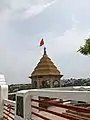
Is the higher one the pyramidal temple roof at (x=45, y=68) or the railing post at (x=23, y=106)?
the pyramidal temple roof at (x=45, y=68)

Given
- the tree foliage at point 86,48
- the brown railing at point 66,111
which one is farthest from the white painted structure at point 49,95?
the tree foliage at point 86,48

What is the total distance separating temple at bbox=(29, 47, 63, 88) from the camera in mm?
22594

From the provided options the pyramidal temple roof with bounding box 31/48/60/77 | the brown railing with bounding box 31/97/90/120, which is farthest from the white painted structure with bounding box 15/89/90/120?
the pyramidal temple roof with bounding box 31/48/60/77

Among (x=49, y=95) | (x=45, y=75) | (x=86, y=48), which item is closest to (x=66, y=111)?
(x=49, y=95)

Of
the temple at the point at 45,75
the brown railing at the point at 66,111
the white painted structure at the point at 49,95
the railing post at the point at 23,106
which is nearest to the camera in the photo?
the white painted structure at the point at 49,95

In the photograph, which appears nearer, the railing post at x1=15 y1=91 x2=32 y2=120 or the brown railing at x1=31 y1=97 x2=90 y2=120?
the brown railing at x1=31 y1=97 x2=90 y2=120

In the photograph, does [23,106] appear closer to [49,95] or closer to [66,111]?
[49,95]

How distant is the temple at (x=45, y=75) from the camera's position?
22.6 m

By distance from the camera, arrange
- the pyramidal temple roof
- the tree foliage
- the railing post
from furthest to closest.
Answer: the pyramidal temple roof → the tree foliage → the railing post

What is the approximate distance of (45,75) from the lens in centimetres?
2308

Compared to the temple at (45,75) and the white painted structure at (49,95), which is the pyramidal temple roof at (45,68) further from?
the white painted structure at (49,95)

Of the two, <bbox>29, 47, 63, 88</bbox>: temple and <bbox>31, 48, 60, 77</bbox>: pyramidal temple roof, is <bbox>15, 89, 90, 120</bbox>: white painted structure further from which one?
<bbox>31, 48, 60, 77</bbox>: pyramidal temple roof

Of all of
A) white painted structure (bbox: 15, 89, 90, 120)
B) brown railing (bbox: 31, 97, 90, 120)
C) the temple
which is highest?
the temple

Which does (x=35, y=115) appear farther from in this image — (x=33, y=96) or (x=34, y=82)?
(x=34, y=82)
